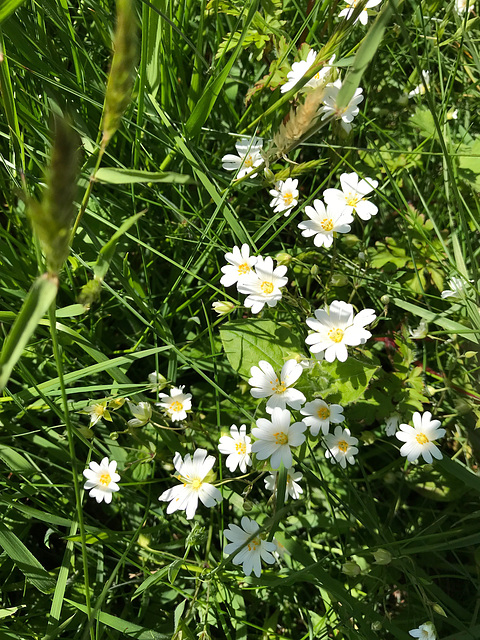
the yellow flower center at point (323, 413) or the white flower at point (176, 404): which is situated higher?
the white flower at point (176, 404)

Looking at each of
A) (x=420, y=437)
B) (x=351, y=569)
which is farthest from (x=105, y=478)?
(x=420, y=437)

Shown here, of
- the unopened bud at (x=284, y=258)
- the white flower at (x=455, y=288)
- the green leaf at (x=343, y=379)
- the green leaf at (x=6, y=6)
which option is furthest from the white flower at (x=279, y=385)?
the green leaf at (x=6, y=6)

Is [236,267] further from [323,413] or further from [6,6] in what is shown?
[6,6]

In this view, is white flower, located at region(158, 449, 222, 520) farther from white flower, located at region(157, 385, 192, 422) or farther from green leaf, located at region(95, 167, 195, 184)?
green leaf, located at region(95, 167, 195, 184)

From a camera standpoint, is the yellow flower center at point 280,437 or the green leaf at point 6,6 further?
the yellow flower center at point 280,437

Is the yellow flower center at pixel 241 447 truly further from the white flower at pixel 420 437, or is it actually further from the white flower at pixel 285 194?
the white flower at pixel 285 194

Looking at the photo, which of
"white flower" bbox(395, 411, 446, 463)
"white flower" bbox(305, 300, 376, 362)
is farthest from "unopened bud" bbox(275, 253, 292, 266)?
"white flower" bbox(395, 411, 446, 463)
